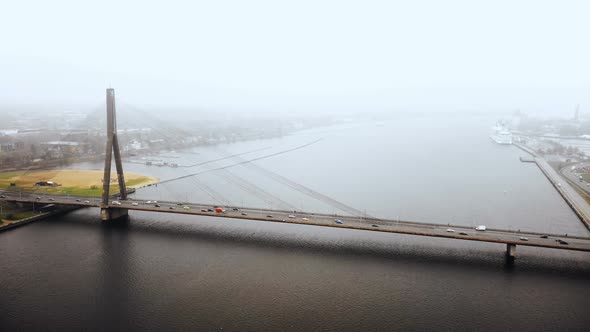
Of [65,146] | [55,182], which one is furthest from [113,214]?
[65,146]

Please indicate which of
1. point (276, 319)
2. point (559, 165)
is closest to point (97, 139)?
point (276, 319)

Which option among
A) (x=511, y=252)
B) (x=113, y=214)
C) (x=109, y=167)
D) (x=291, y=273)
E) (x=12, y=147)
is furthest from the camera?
(x=12, y=147)

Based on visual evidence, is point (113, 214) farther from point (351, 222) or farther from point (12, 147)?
point (12, 147)

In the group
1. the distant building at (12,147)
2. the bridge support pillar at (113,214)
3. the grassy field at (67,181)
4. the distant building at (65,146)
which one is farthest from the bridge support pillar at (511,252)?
the distant building at (12,147)

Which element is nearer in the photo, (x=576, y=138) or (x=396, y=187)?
(x=396, y=187)

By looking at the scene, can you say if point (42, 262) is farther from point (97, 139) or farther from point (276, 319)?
point (97, 139)

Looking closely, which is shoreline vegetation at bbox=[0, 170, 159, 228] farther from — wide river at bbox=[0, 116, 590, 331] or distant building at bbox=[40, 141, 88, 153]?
distant building at bbox=[40, 141, 88, 153]
